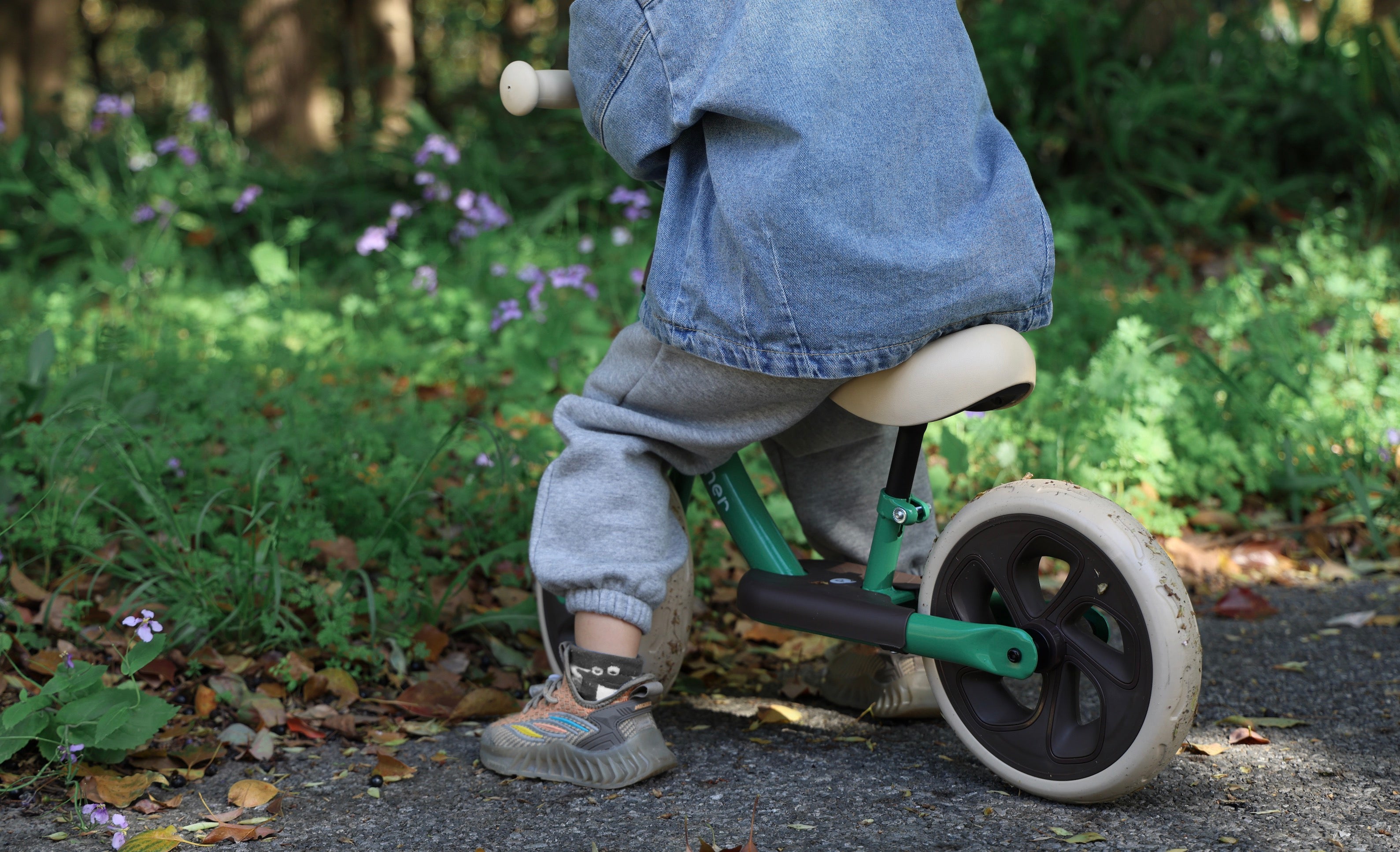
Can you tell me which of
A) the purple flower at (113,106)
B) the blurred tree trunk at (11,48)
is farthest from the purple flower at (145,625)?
the blurred tree trunk at (11,48)

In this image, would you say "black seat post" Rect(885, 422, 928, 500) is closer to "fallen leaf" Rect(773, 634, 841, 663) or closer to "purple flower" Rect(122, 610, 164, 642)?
"fallen leaf" Rect(773, 634, 841, 663)

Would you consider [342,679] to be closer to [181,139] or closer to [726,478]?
[726,478]

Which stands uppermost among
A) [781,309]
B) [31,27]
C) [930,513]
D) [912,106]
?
[31,27]

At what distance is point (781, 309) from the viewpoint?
4.99 feet

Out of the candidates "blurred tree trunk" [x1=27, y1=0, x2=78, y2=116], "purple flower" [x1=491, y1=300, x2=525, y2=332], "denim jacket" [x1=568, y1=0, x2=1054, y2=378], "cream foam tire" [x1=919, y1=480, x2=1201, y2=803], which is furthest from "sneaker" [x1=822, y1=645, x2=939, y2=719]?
"blurred tree trunk" [x1=27, y1=0, x2=78, y2=116]

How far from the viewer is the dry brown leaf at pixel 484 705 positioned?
2.02 m

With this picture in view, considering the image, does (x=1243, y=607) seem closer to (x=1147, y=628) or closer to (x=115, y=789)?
(x=1147, y=628)

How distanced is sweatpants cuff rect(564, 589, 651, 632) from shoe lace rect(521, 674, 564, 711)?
5.8 inches

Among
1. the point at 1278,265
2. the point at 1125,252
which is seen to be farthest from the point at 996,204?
the point at 1125,252

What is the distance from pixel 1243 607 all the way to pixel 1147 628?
3.96 ft

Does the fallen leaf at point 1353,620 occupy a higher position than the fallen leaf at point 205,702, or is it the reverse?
the fallen leaf at point 1353,620

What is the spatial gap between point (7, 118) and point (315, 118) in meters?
1.88

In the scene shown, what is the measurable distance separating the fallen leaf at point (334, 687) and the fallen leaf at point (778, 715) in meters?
0.73

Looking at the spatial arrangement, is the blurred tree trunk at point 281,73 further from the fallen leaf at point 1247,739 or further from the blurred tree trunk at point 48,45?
the fallen leaf at point 1247,739
